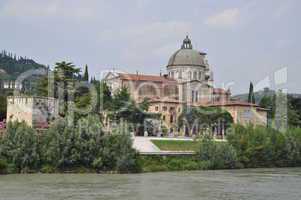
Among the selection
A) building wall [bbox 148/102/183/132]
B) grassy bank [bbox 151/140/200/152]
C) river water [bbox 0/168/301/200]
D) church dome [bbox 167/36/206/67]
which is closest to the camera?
river water [bbox 0/168/301/200]

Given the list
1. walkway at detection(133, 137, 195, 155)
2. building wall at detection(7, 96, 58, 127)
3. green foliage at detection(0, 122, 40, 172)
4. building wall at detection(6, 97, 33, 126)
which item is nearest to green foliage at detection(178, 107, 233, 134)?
walkway at detection(133, 137, 195, 155)

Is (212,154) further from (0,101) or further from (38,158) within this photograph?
(0,101)

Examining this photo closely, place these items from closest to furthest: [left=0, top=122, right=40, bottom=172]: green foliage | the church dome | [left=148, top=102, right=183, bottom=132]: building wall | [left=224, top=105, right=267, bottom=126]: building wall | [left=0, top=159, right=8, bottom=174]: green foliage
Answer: [left=0, top=159, right=8, bottom=174]: green foliage, [left=0, top=122, right=40, bottom=172]: green foliage, [left=148, top=102, right=183, bottom=132]: building wall, [left=224, top=105, right=267, bottom=126]: building wall, the church dome

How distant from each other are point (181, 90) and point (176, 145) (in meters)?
31.4

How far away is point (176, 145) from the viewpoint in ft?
141

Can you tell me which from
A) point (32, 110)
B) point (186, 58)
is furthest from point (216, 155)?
point (186, 58)

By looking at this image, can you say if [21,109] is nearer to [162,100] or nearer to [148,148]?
[148,148]

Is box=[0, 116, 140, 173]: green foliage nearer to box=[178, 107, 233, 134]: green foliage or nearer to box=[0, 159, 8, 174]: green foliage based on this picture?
box=[0, 159, 8, 174]: green foliage

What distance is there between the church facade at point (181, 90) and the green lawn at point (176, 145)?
69.3 ft

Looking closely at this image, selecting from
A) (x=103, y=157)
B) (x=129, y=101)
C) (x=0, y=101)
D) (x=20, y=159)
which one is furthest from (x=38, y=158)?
(x=129, y=101)

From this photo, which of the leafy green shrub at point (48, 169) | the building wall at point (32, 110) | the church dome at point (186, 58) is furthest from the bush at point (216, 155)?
the church dome at point (186, 58)

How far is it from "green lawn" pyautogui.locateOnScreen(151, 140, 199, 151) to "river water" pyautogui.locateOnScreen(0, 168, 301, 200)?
9217mm

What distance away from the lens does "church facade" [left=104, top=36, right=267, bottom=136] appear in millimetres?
67812

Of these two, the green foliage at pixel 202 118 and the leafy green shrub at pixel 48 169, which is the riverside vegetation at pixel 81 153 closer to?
the leafy green shrub at pixel 48 169
